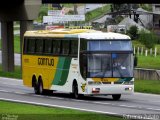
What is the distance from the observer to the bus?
2984 cm

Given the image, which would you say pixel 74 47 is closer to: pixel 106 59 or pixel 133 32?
pixel 106 59

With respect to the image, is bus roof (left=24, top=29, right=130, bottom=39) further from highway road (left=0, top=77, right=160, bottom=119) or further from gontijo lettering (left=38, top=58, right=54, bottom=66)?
highway road (left=0, top=77, right=160, bottom=119)

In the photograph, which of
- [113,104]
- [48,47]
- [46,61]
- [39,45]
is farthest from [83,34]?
[113,104]

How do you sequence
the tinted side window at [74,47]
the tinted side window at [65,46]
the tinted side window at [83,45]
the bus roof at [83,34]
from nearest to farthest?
the tinted side window at [83,45] → the bus roof at [83,34] → the tinted side window at [74,47] → the tinted side window at [65,46]

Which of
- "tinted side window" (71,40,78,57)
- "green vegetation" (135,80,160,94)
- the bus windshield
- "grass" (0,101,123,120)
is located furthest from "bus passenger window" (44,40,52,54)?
"grass" (0,101,123,120)

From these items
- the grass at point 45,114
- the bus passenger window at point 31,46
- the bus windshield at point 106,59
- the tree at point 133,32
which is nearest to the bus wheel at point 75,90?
the bus windshield at point 106,59

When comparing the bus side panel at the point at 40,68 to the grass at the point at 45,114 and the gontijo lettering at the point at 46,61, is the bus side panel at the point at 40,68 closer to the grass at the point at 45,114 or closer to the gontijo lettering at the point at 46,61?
the gontijo lettering at the point at 46,61

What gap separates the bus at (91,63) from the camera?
2984cm

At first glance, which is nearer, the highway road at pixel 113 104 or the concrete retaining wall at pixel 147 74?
the highway road at pixel 113 104

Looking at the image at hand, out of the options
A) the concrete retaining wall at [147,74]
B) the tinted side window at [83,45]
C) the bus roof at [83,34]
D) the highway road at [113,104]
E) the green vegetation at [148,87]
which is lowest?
the concrete retaining wall at [147,74]

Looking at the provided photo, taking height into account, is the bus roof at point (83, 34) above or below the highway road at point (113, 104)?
above

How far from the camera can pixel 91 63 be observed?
29.9 meters

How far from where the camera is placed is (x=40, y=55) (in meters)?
34.2

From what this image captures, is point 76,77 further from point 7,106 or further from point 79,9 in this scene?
point 79,9
